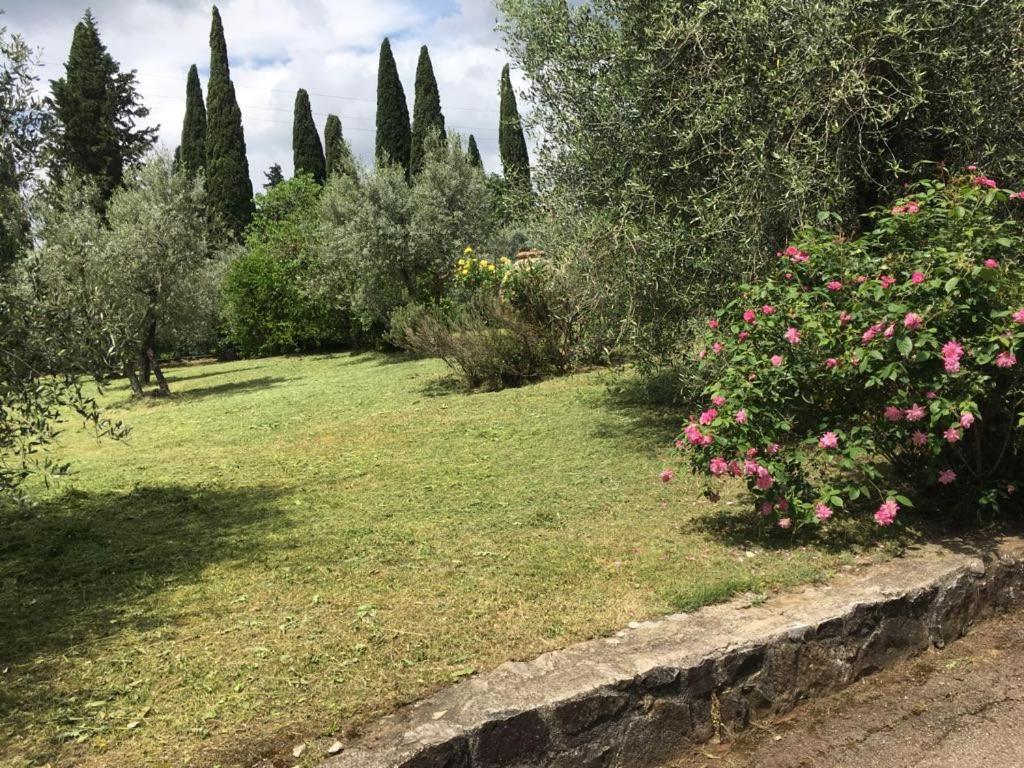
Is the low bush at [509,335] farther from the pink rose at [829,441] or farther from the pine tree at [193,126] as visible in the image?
the pine tree at [193,126]

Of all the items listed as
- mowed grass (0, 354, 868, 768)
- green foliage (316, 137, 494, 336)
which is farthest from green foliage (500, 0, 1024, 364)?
green foliage (316, 137, 494, 336)

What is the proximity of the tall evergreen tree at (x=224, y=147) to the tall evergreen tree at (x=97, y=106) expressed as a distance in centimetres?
275

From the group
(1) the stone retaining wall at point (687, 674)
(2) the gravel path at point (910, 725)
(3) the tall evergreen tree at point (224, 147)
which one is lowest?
(2) the gravel path at point (910, 725)

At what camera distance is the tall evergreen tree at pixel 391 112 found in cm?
3262

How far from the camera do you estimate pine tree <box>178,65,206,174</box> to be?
33.6 m

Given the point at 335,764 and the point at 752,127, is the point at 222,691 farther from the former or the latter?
the point at 752,127

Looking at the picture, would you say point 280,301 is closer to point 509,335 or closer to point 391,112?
point 391,112

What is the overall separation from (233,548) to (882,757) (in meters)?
3.59

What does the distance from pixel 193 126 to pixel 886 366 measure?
3601 cm

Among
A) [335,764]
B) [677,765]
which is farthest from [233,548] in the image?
[677,765]

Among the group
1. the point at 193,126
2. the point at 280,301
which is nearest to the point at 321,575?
the point at 280,301

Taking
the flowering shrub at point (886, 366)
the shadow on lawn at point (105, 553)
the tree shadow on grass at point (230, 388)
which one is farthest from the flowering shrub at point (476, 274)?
the flowering shrub at point (886, 366)

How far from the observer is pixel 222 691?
277 centimetres

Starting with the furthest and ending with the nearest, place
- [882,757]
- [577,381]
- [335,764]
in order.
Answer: [577,381], [882,757], [335,764]
